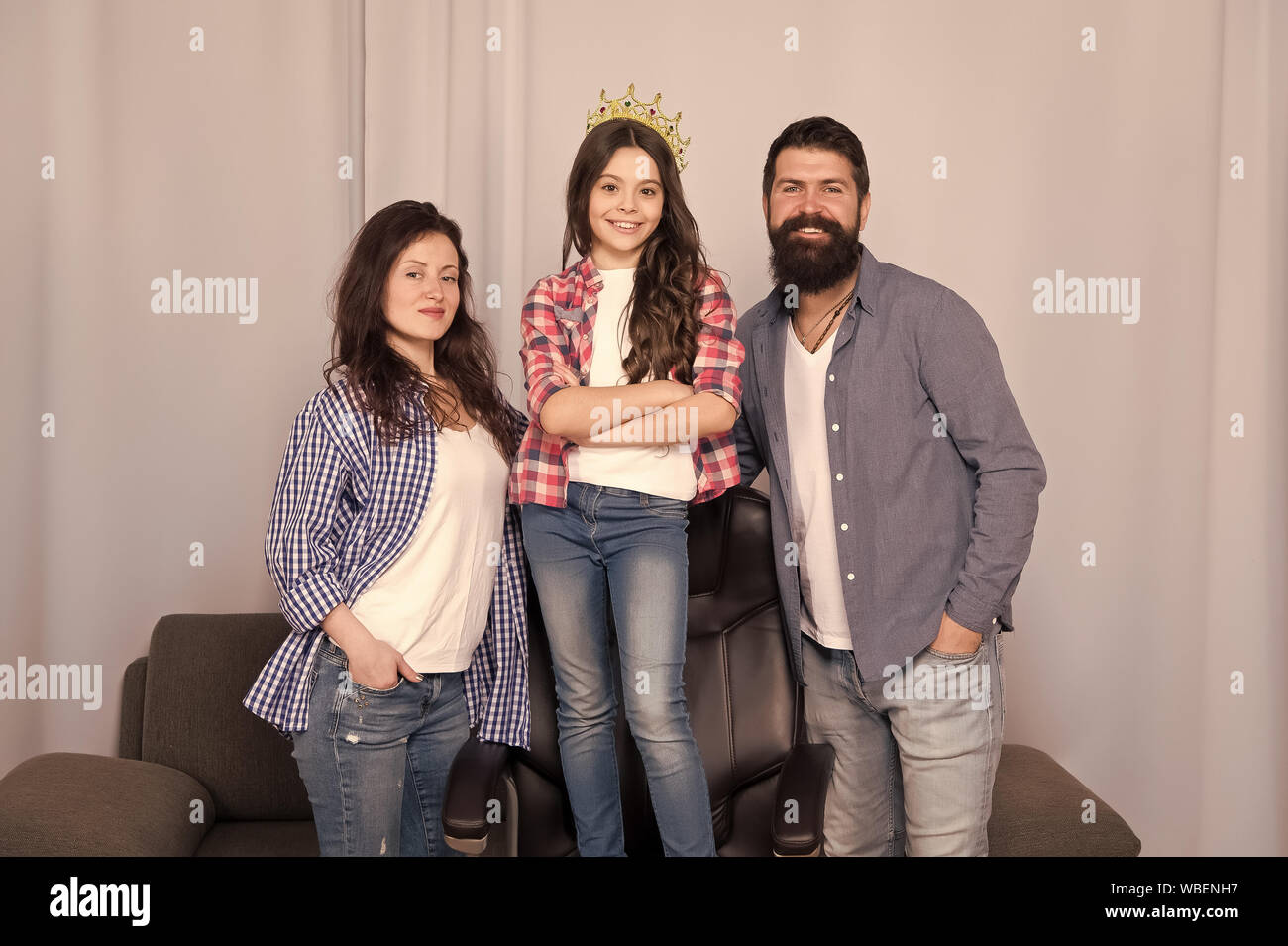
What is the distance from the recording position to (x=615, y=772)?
2.13 metres

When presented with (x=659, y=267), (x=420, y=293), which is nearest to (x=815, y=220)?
(x=659, y=267)

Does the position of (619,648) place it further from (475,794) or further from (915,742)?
(915,742)

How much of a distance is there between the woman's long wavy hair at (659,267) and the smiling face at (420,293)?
0.30 metres

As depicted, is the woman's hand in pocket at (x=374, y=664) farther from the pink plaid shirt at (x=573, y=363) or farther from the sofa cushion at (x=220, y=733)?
the sofa cushion at (x=220, y=733)

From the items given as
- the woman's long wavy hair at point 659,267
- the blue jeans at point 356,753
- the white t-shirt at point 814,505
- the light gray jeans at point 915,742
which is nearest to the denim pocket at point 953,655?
the light gray jeans at point 915,742

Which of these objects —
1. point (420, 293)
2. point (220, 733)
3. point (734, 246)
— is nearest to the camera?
point (420, 293)

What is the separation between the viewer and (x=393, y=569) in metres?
2.04

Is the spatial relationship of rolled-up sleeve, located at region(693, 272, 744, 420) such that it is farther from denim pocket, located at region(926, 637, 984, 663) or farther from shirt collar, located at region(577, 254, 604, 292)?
denim pocket, located at region(926, 637, 984, 663)

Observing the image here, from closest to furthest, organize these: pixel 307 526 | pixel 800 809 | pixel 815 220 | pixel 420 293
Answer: pixel 800 809 → pixel 307 526 → pixel 420 293 → pixel 815 220

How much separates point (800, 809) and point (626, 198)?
48.2 inches

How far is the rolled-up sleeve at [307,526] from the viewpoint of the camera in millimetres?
1984

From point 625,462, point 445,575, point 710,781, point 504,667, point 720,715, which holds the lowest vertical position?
point 710,781

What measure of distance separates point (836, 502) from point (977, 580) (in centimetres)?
32
